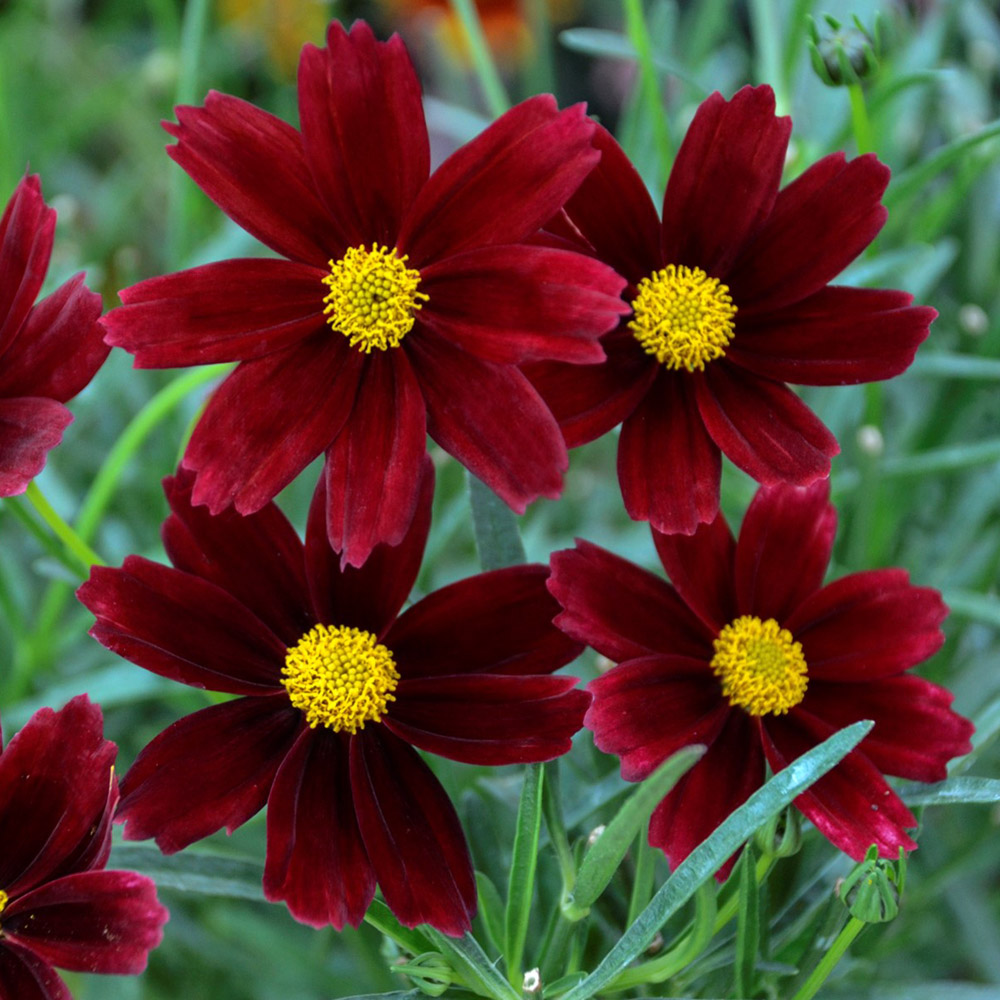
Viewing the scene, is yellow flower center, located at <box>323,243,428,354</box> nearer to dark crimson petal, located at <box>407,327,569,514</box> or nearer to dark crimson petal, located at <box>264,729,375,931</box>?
dark crimson petal, located at <box>407,327,569,514</box>

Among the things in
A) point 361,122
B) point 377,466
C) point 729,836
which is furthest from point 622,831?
point 361,122

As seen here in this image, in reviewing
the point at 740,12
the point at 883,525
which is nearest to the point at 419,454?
the point at 883,525

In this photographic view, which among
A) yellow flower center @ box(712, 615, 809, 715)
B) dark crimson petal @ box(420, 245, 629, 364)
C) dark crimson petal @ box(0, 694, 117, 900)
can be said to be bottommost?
dark crimson petal @ box(0, 694, 117, 900)

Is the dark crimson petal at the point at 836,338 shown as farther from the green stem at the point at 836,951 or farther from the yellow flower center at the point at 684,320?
the green stem at the point at 836,951

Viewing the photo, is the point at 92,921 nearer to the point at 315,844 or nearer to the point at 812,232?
the point at 315,844

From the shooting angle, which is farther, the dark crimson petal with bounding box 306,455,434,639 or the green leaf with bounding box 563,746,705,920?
the dark crimson petal with bounding box 306,455,434,639

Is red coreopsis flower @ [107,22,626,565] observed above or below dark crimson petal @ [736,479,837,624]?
above

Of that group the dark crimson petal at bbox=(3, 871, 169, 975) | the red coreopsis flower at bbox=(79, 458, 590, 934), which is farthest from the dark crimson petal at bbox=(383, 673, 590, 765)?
the dark crimson petal at bbox=(3, 871, 169, 975)

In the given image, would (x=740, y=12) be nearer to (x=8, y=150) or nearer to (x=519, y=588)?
(x=8, y=150)
